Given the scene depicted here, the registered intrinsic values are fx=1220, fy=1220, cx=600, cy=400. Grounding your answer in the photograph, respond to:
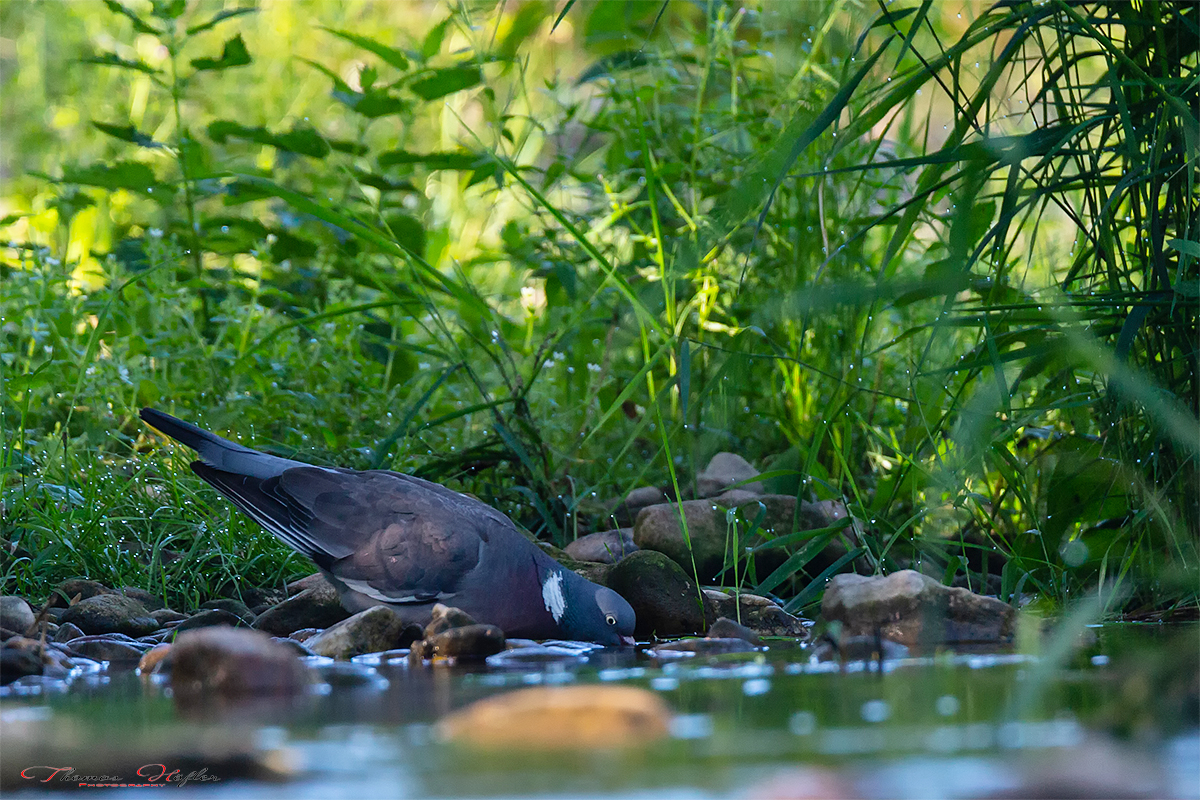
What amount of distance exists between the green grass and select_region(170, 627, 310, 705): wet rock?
1.15m

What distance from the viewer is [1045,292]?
3.24 metres

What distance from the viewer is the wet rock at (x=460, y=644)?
275 centimetres

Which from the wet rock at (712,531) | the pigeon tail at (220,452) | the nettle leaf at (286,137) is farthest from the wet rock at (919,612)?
the nettle leaf at (286,137)

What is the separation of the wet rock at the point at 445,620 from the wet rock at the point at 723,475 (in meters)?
1.28

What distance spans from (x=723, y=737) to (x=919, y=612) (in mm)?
1234

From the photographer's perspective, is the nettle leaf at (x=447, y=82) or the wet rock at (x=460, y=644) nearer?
the wet rock at (x=460, y=644)

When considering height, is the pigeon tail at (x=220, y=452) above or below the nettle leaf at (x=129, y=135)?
below

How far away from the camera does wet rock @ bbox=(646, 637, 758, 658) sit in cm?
276

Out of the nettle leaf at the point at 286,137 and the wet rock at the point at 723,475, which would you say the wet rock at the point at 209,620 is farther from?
the nettle leaf at the point at 286,137

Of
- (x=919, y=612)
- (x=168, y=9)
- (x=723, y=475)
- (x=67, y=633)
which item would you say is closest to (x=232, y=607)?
(x=67, y=633)

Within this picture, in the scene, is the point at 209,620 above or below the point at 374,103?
below

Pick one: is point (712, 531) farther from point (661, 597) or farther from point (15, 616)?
point (15, 616)

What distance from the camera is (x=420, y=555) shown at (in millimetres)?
3225

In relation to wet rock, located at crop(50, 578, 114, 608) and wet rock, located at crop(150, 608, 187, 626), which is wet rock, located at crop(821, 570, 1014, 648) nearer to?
wet rock, located at crop(150, 608, 187, 626)
